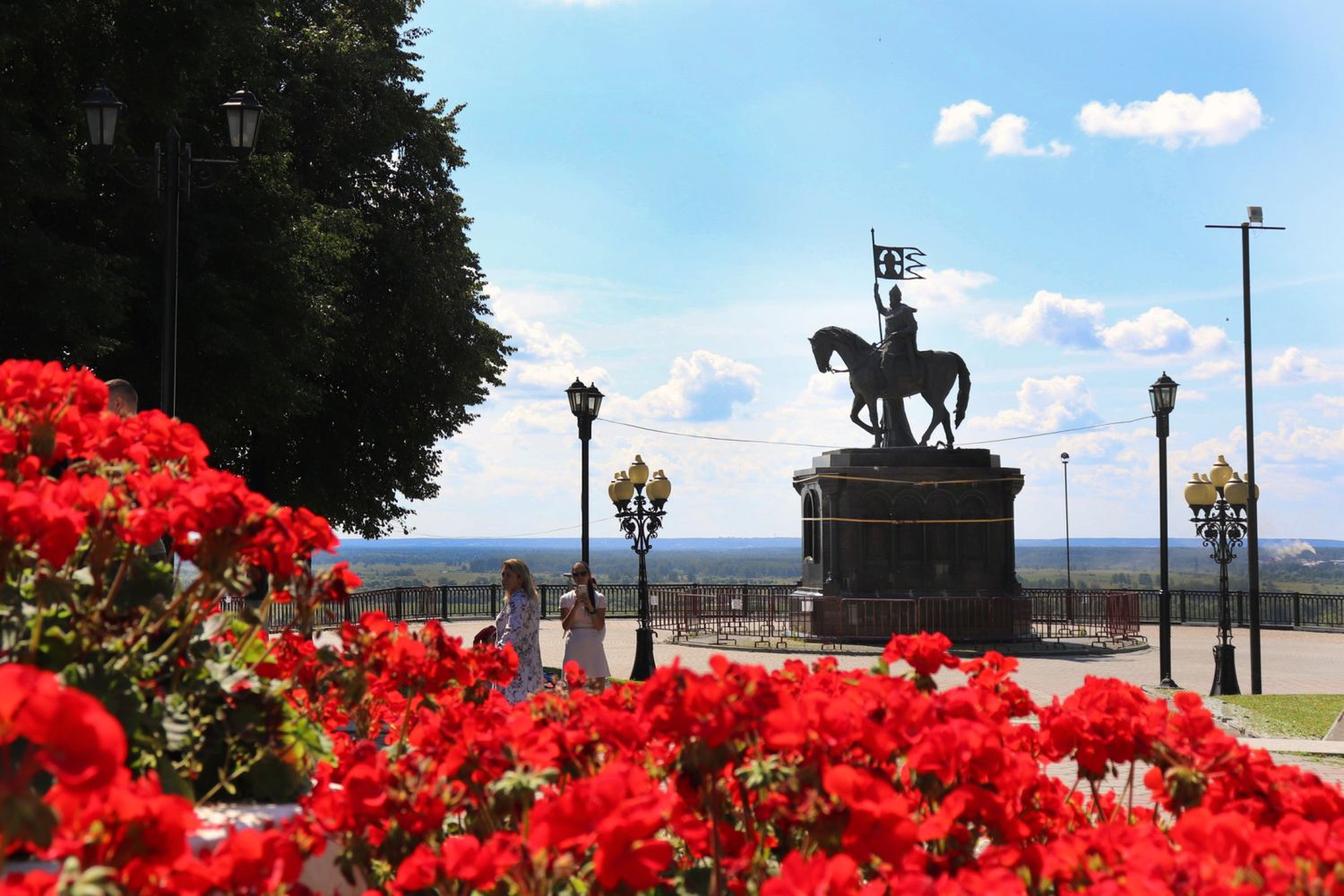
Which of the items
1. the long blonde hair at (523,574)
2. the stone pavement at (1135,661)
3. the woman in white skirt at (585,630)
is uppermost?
the long blonde hair at (523,574)

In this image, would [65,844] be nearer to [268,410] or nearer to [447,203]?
[268,410]

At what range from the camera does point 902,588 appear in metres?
26.8

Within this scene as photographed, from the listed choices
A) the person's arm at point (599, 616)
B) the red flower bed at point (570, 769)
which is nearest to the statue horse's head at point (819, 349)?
the person's arm at point (599, 616)

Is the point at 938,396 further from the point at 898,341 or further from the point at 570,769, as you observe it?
the point at 570,769

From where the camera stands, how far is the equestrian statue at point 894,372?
28.5m

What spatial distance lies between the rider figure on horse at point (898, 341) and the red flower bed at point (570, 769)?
82.9 ft

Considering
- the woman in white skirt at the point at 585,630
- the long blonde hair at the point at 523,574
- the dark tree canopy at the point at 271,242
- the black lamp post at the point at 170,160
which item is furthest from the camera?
the dark tree canopy at the point at 271,242

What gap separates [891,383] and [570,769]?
26190 millimetres

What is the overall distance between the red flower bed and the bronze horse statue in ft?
82.8

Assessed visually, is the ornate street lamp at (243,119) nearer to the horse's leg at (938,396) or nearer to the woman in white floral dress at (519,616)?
the woman in white floral dress at (519,616)

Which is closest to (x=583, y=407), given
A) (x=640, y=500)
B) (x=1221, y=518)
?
(x=640, y=500)

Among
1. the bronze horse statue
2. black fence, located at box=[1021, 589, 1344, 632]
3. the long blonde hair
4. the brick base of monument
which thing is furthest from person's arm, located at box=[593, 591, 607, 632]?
black fence, located at box=[1021, 589, 1344, 632]

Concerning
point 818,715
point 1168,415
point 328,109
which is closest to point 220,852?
point 818,715

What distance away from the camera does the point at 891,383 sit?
28.4 meters
